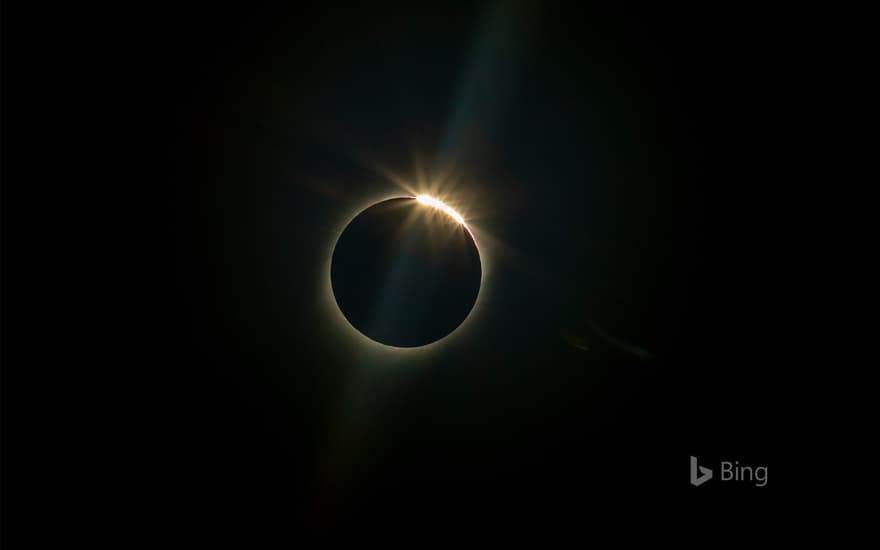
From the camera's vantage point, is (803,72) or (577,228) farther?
(577,228)

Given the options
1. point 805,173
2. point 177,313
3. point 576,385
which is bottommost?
point 177,313

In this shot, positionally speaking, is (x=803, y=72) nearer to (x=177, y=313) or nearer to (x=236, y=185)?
(x=236, y=185)

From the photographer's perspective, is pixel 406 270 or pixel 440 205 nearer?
pixel 440 205

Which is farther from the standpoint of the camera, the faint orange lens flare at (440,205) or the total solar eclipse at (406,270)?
the total solar eclipse at (406,270)

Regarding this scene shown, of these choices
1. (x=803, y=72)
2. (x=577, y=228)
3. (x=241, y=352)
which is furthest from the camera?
(x=241, y=352)

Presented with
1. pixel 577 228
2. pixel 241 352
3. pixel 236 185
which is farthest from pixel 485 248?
pixel 241 352

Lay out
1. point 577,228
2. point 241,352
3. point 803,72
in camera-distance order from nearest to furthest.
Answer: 1. point 803,72
2. point 577,228
3. point 241,352

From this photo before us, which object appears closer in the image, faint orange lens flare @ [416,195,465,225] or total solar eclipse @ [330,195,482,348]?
faint orange lens flare @ [416,195,465,225]

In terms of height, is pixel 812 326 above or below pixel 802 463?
above
